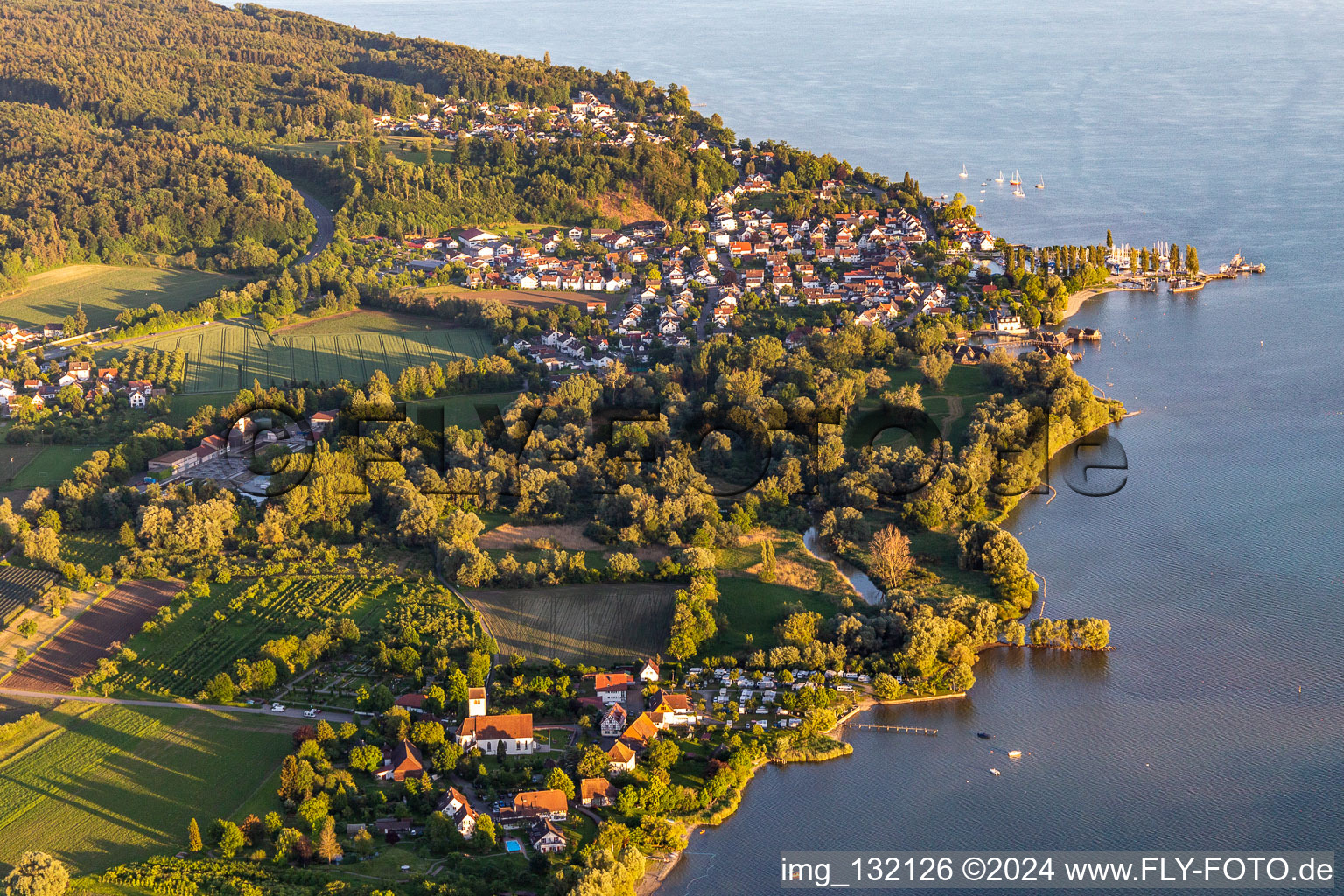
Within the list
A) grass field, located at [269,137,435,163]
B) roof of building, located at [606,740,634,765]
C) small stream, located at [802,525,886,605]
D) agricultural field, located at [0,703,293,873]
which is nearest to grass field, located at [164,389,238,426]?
agricultural field, located at [0,703,293,873]

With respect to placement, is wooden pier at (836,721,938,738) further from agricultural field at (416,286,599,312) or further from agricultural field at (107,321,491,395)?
agricultural field at (416,286,599,312)

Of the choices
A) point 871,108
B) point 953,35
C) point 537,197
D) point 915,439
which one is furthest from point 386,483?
point 953,35

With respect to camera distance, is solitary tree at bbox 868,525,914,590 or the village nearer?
the village

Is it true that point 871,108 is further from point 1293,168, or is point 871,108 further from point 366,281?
point 366,281

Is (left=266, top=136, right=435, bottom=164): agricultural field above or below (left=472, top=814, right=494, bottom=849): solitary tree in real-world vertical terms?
above

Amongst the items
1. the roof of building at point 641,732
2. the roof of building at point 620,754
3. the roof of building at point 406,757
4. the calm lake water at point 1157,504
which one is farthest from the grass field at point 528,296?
the roof of building at point 620,754
